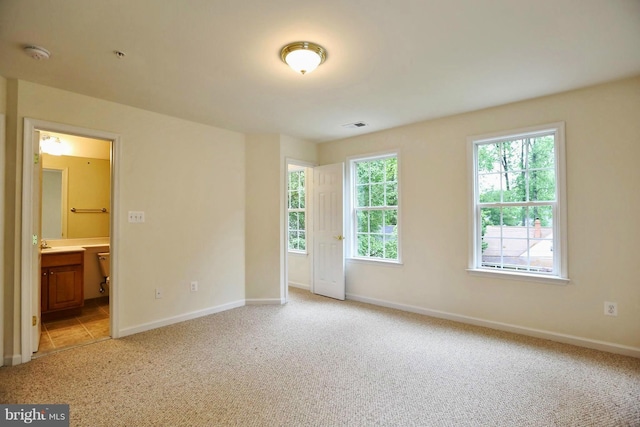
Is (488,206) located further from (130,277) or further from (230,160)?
(130,277)

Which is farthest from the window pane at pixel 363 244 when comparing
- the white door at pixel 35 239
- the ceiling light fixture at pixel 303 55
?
the white door at pixel 35 239

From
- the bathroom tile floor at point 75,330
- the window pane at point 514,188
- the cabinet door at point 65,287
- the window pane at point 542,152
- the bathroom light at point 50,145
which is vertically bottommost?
the bathroom tile floor at point 75,330

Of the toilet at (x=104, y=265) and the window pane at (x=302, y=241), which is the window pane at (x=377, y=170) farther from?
the toilet at (x=104, y=265)

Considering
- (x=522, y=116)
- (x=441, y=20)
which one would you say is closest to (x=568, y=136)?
(x=522, y=116)

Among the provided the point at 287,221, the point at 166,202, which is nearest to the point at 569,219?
the point at 287,221

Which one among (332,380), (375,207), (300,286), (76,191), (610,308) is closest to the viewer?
(332,380)

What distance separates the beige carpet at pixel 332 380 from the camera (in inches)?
77.6

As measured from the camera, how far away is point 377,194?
462cm

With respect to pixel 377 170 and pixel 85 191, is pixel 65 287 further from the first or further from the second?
pixel 377 170

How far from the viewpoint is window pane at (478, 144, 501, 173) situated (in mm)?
3604

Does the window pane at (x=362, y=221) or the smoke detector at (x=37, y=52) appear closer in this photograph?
the smoke detector at (x=37, y=52)

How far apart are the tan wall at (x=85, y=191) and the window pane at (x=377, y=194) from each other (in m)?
3.91

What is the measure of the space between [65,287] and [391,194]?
4534 mm

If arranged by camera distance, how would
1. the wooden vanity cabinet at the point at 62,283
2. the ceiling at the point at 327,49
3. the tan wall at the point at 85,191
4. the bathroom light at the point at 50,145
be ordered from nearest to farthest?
the ceiling at the point at 327,49 → the wooden vanity cabinet at the point at 62,283 → the bathroom light at the point at 50,145 → the tan wall at the point at 85,191
